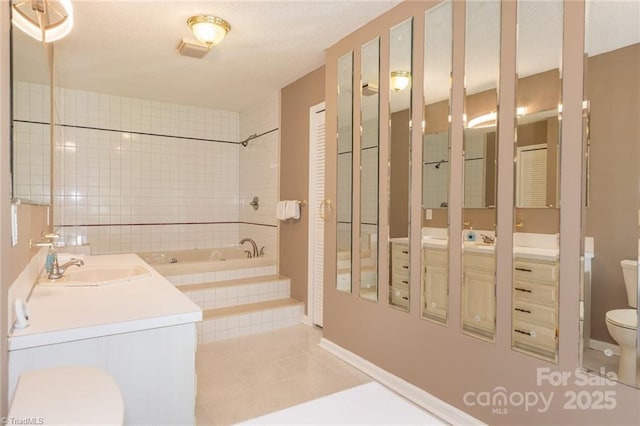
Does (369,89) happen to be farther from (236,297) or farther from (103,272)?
(236,297)

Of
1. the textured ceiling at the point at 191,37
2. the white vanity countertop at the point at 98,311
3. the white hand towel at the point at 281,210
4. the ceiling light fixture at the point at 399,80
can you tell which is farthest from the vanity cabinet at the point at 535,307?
the white hand towel at the point at 281,210

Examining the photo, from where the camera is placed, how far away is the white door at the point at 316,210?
139 inches

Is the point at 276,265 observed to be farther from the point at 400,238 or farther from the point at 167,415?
the point at 167,415

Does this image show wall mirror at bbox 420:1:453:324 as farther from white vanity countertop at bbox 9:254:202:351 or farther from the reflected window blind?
white vanity countertop at bbox 9:254:202:351

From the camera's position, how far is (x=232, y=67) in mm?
3488

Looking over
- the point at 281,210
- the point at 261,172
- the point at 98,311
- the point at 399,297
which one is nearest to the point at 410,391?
the point at 399,297

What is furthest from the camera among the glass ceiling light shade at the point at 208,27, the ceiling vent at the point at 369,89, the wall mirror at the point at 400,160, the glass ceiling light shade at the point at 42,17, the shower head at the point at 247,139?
the shower head at the point at 247,139

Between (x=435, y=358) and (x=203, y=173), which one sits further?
(x=203, y=173)

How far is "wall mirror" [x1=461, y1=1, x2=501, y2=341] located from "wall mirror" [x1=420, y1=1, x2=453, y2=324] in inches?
4.5

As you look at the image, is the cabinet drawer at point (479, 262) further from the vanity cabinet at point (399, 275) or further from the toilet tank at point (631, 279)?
the toilet tank at point (631, 279)

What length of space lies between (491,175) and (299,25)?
1.73 metres

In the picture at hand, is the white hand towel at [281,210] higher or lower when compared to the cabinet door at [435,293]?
higher

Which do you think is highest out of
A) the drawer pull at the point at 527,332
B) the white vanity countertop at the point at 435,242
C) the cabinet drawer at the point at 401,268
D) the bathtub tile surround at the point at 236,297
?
the white vanity countertop at the point at 435,242

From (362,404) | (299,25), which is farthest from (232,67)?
(362,404)
